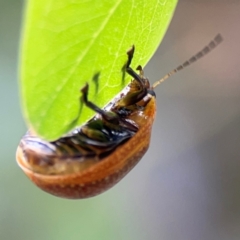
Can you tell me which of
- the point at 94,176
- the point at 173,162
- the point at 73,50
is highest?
the point at 73,50

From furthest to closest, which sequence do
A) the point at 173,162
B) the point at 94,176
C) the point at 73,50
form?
the point at 173,162 < the point at 94,176 < the point at 73,50

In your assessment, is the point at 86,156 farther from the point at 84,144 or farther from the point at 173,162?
the point at 173,162

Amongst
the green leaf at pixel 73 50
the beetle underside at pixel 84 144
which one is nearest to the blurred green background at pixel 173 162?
the beetle underside at pixel 84 144

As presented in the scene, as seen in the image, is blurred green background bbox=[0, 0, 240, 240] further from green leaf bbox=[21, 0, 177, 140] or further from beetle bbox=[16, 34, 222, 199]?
green leaf bbox=[21, 0, 177, 140]

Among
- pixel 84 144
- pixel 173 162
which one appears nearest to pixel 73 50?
pixel 84 144

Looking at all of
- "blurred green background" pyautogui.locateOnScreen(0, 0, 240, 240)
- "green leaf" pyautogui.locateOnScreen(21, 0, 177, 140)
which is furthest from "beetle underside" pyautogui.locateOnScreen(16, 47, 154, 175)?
"blurred green background" pyautogui.locateOnScreen(0, 0, 240, 240)

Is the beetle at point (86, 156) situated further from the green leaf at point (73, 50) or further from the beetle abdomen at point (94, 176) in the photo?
Result: the green leaf at point (73, 50)
